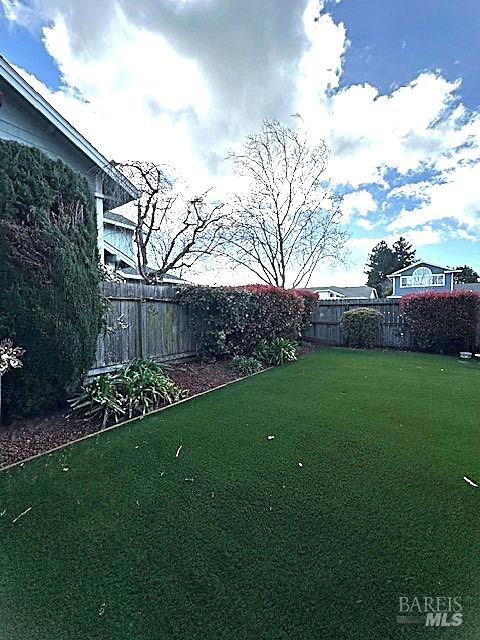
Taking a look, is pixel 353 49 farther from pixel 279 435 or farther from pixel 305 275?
pixel 305 275

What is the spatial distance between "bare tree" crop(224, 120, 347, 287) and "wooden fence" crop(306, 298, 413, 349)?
6.12 m

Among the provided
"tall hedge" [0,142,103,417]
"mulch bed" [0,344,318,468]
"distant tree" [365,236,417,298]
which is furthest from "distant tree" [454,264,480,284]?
"mulch bed" [0,344,318,468]

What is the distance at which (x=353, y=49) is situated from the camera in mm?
8156

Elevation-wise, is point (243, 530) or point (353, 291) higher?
point (353, 291)

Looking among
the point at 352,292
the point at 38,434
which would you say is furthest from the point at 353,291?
the point at 38,434

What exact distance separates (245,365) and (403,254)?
3885 cm

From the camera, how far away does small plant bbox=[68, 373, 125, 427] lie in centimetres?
402

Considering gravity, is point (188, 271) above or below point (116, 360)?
above

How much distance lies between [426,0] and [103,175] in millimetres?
7890

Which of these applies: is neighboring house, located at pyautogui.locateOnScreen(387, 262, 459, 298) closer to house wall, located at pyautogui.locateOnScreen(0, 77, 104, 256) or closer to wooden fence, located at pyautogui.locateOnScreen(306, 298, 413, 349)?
wooden fence, located at pyautogui.locateOnScreen(306, 298, 413, 349)

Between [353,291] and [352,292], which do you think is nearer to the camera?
[352,292]

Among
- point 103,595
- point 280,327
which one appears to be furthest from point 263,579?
point 280,327

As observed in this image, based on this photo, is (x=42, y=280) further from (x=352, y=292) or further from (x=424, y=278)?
(x=352, y=292)

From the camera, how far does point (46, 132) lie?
281 inches
